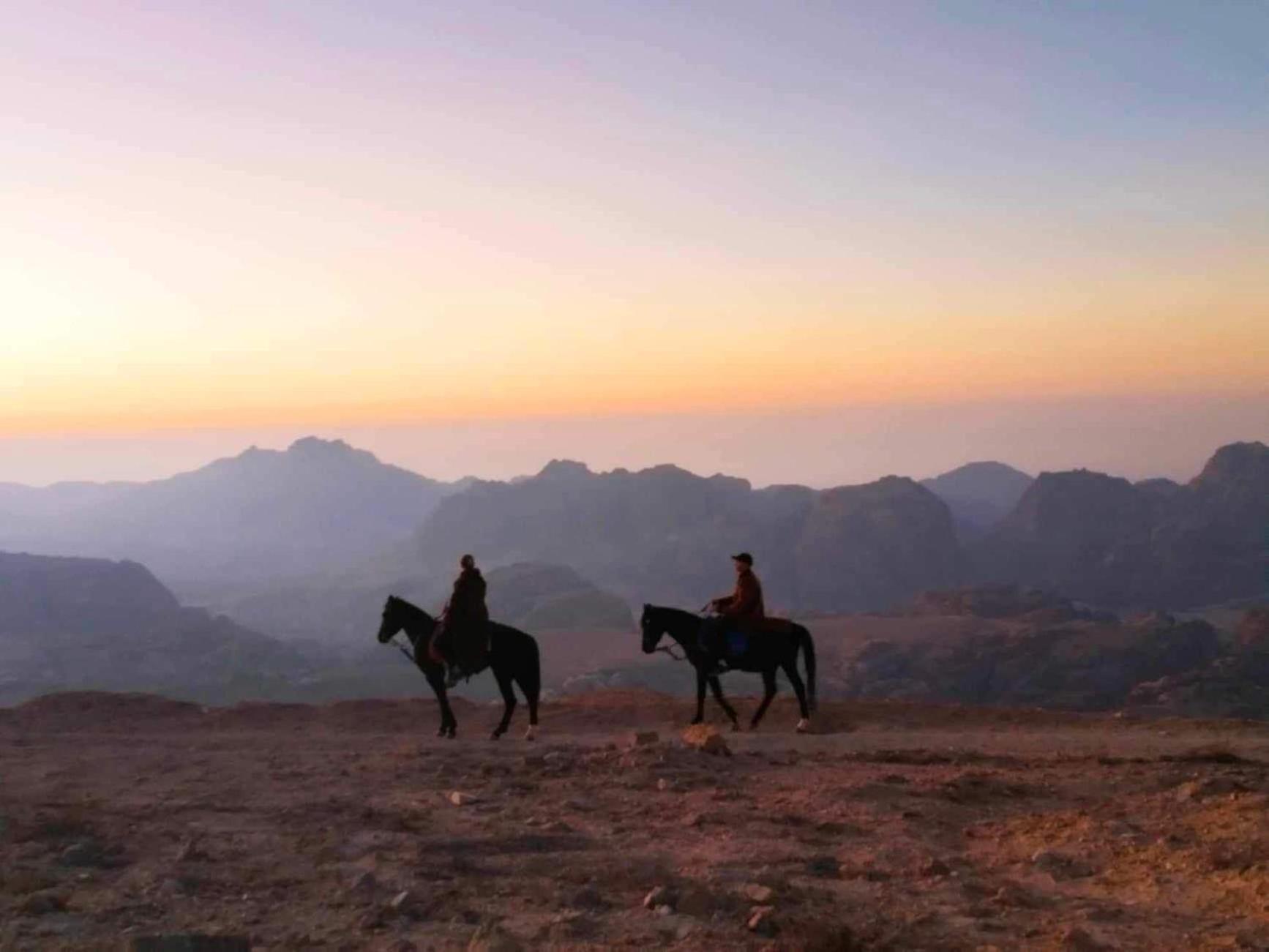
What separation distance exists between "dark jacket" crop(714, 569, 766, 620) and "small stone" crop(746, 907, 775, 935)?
9.87 meters

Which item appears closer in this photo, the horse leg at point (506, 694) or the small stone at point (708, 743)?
the small stone at point (708, 743)

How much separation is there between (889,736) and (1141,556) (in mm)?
113667

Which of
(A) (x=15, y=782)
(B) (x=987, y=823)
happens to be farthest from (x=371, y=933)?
(A) (x=15, y=782)

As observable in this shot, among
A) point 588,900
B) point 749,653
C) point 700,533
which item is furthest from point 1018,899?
point 700,533

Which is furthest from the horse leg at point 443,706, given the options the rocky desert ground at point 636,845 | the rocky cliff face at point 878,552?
the rocky cliff face at point 878,552

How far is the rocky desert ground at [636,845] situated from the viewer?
25.6 ft

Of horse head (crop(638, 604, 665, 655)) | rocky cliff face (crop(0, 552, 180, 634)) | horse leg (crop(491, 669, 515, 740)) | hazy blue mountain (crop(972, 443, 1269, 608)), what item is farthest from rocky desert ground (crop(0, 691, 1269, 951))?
hazy blue mountain (crop(972, 443, 1269, 608))

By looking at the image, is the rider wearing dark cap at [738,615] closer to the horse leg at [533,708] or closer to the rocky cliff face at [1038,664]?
the horse leg at [533,708]

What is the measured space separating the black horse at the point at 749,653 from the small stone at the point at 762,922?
384 inches

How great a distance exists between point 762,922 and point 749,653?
10.1m

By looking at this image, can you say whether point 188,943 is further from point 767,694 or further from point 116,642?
point 116,642

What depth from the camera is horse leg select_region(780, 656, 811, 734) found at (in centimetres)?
1791

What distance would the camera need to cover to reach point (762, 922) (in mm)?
7660

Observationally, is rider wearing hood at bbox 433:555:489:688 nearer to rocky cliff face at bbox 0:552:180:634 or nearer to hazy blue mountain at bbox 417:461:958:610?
rocky cliff face at bbox 0:552:180:634
